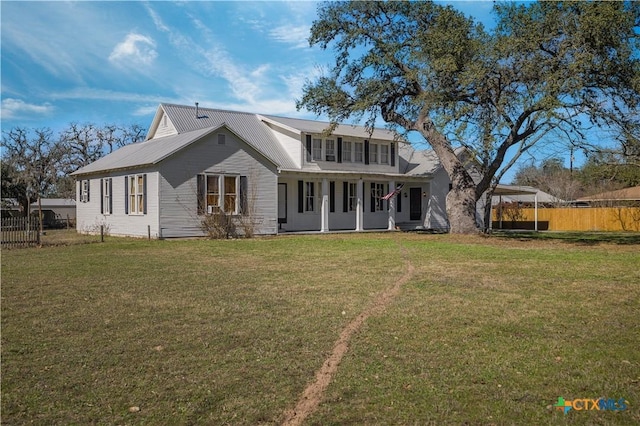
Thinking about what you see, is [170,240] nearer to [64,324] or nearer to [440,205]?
[64,324]

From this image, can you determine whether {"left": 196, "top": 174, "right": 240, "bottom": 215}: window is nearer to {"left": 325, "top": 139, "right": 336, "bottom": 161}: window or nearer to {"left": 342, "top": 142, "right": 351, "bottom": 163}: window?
{"left": 325, "top": 139, "right": 336, "bottom": 161}: window

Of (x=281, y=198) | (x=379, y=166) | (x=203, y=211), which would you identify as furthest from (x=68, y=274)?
(x=379, y=166)

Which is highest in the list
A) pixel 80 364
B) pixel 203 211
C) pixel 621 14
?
pixel 621 14

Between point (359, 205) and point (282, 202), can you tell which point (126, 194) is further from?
point (359, 205)

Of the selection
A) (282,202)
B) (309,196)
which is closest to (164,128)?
(282,202)

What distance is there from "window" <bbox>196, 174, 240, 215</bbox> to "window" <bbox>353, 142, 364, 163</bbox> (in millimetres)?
7741

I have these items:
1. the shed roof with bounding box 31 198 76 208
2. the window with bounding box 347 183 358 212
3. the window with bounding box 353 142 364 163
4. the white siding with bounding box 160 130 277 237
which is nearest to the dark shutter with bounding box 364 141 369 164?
the window with bounding box 353 142 364 163

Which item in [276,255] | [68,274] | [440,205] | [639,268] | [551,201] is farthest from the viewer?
[551,201]

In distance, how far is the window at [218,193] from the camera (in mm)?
21609

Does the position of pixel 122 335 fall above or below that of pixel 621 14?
below

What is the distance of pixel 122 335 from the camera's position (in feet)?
21.0

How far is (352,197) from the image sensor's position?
93.8ft

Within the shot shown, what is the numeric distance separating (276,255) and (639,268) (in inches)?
350

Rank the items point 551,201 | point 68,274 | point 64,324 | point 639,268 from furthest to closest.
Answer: point 551,201, point 639,268, point 68,274, point 64,324
